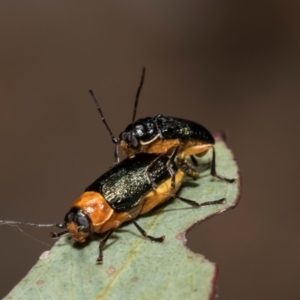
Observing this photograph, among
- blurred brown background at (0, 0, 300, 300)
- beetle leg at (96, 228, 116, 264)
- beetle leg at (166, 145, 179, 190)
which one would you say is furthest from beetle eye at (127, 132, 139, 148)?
blurred brown background at (0, 0, 300, 300)

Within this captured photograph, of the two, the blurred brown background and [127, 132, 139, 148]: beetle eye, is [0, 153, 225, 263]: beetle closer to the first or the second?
[127, 132, 139, 148]: beetle eye

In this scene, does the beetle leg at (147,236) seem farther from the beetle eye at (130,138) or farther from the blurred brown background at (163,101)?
the blurred brown background at (163,101)

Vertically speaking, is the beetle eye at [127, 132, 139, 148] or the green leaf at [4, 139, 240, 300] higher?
the beetle eye at [127, 132, 139, 148]

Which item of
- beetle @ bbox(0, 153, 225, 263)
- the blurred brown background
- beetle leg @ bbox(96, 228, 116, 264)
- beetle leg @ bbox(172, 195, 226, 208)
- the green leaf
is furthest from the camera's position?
the blurred brown background

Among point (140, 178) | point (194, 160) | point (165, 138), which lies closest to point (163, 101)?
point (194, 160)

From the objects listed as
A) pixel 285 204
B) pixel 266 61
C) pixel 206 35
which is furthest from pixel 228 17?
pixel 285 204

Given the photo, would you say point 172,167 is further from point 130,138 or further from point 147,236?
point 147,236

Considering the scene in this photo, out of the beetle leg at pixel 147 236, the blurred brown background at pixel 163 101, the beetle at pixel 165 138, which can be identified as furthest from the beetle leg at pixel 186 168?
the blurred brown background at pixel 163 101
